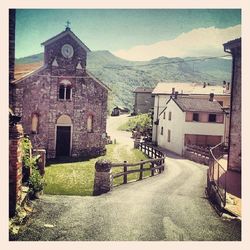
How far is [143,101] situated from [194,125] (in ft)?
96.7

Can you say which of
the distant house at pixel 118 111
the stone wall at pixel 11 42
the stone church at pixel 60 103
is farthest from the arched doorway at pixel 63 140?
the distant house at pixel 118 111

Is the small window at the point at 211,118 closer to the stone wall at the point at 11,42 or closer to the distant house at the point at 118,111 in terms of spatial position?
A: the stone wall at the point at 11,42

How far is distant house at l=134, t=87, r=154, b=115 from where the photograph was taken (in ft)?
132

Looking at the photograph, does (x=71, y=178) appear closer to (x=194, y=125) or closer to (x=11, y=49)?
(x=11, y=49)

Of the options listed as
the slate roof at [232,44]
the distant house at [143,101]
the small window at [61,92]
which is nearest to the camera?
the slate roof at [232,44]

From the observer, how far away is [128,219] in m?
6.09

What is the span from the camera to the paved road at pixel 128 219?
5535 mm

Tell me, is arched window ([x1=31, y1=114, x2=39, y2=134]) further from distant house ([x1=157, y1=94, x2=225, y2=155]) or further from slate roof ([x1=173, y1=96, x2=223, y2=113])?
slate roof ([x1=173, y1=96, x2=223, y2=113])

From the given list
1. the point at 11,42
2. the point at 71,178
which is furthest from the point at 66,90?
the point at 11,42

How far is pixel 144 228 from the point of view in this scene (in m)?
5.77

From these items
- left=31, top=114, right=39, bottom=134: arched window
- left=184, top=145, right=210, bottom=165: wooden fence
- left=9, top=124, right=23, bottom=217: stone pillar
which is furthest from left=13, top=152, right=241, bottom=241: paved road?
left=31, top=114, right=39, bottom=134: arched window

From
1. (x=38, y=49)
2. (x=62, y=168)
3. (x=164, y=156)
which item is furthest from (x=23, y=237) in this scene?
(x=164, y=156)
